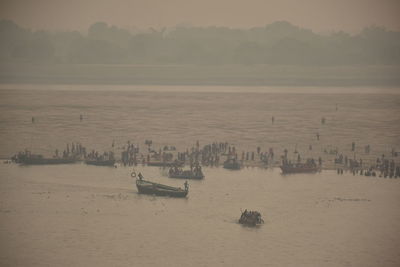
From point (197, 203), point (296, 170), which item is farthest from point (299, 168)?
point (197, 203)

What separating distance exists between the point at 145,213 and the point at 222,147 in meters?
12.4

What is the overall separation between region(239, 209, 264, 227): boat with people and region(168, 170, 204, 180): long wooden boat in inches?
263

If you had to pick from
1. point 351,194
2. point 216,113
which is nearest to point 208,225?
point 351,194

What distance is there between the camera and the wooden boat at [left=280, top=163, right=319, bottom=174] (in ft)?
128

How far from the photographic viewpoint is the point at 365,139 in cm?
4741

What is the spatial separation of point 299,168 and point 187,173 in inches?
208

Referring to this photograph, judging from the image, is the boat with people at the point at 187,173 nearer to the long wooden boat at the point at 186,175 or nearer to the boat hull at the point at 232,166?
the long wooden boat at the point at 186,175

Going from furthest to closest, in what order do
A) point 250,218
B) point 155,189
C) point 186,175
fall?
1. point 186,175
2. point 155,189
3. point 250,218

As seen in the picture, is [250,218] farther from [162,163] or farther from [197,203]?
[162,163]

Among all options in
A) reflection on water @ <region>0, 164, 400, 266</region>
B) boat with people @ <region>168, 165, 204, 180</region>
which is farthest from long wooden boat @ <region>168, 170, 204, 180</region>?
reflection on water @ <region>0, 164, 400, 266</region>

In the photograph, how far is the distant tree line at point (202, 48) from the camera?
3396 inches

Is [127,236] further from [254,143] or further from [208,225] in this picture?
[254,143]

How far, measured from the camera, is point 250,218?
30.9 m

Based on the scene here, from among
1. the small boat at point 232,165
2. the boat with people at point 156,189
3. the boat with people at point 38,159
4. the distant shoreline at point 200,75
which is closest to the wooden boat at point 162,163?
the small boat at point 232,165
